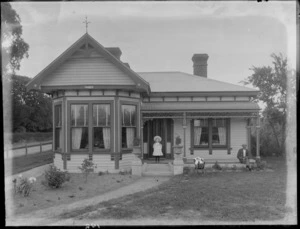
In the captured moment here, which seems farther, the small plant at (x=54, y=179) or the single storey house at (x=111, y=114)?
the single storey house at (x=111, y=114)

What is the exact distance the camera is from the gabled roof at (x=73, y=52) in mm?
13273

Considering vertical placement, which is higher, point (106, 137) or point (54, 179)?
point (106, 137)

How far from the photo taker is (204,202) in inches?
321

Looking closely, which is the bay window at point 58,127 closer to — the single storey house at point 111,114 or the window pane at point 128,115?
the single storey house at point 111,114

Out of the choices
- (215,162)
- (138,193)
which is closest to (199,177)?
(215,162)

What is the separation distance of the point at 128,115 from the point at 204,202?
695 cm

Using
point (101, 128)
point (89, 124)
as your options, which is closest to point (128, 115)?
point (101, 128)

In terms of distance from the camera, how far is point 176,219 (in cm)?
673

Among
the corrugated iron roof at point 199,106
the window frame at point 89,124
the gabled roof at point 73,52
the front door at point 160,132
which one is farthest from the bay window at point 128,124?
the front door at point 160,132

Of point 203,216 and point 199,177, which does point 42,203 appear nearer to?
point 203,216

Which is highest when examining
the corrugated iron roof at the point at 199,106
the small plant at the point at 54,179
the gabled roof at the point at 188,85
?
the gabled roof at the point at 188,85

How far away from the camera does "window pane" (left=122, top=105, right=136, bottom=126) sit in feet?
45.8

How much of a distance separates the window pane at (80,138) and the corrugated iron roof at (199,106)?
11.1 feet

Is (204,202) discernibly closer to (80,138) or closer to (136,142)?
(136,142)
